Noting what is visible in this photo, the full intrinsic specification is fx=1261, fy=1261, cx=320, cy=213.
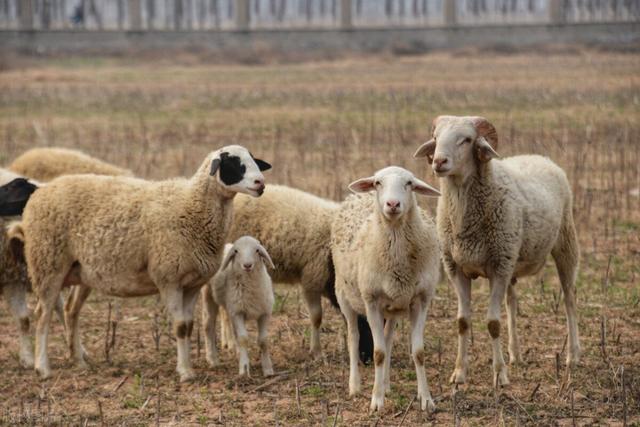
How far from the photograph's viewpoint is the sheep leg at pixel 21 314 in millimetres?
10227

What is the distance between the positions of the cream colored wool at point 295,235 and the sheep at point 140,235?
26.3 inches

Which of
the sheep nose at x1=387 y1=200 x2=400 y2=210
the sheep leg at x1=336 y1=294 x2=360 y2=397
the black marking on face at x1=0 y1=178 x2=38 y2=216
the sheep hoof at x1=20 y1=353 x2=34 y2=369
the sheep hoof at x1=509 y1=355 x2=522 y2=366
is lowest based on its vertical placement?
the sheep hoof at x1=20 y1=353 x2=34 y2=369

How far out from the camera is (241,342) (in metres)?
9.66

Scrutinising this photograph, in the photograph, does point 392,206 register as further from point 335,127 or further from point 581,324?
point 335,127

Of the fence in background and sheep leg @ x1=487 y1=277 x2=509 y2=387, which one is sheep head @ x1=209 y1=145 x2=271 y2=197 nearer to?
sheep leg @ x1=487 y1=277 x2=509 y2=387

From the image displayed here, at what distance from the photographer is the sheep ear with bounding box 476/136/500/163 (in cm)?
898

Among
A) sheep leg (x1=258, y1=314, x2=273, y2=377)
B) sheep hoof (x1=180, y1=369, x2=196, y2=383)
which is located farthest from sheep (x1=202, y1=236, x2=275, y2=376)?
sheep hoof (x1=180, y1=369, x2=196, y2=383)

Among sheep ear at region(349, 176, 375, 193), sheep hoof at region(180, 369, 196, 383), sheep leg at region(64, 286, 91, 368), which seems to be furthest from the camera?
sheep leg at region(64, 286, 91, 368)

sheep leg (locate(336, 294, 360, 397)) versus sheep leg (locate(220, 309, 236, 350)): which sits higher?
sheep leg (locate(336, 294, 360, 397))

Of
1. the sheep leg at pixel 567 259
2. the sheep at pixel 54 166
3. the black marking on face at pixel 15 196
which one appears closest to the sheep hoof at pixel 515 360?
the sheep leg at pixel 567 259

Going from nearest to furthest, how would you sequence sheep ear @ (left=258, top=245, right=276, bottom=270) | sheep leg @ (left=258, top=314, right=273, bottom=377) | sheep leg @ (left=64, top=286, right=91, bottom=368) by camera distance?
sheep leg @ (left=258, top=314, right=273, bottom=377) → sheep ear @ (left=258, top=245, right=276, bottom=270) → sheep leg @ (left=64, top=286, right=91, bottom=368)

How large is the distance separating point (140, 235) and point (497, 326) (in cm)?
280

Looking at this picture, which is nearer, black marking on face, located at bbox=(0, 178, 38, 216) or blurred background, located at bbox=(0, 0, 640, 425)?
blurred background, located at bbox=(0, 0, 640, 425)

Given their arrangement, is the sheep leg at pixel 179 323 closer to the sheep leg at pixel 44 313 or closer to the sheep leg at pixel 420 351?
the sheep leg at pixel 44 313
